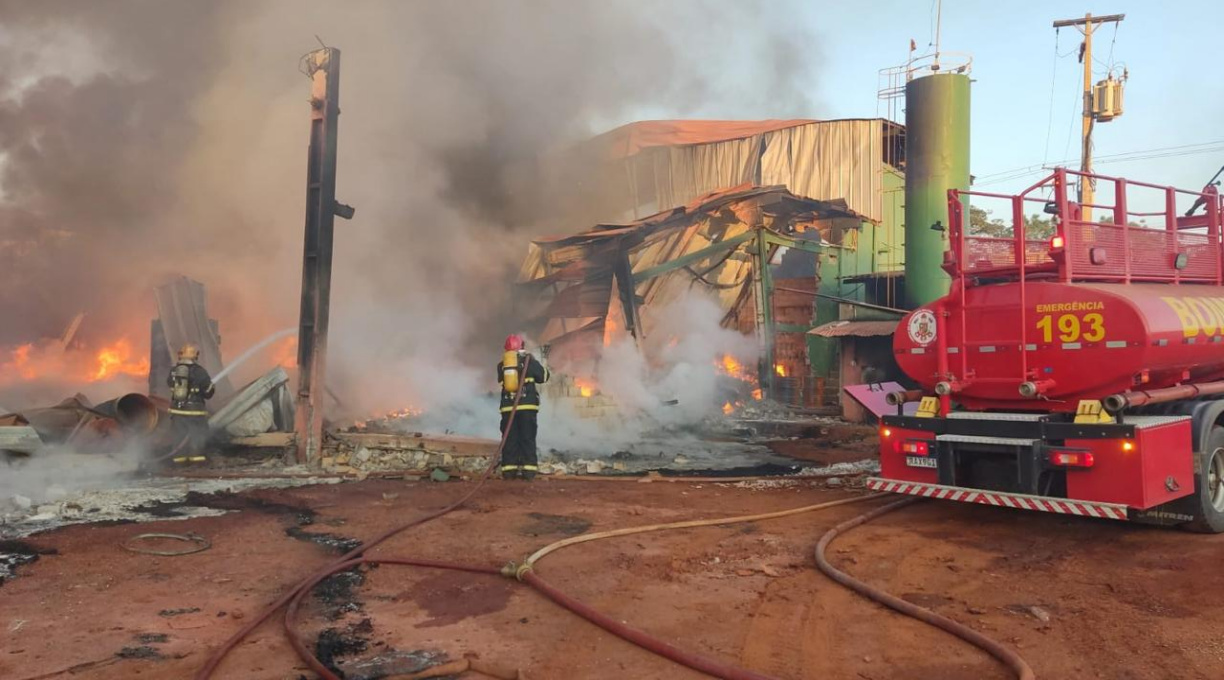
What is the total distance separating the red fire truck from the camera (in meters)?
4.93

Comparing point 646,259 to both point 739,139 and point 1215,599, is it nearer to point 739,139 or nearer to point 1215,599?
point 739,139

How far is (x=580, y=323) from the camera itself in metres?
14.9

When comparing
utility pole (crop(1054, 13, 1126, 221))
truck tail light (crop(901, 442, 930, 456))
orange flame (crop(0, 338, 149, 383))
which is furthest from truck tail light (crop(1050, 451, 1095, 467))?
utility pole (crop(1054, 13, 1126, 221))

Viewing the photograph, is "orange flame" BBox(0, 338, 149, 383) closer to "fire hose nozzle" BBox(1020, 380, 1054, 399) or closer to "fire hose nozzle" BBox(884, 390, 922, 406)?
"fire hose nozzle" BBox(884, 390, 922, 406)

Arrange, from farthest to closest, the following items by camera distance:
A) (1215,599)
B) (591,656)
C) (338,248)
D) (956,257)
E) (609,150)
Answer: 1. (609,150)
2. (338,248)
3. (956,257)
4. (1215,599)
5. (591,656)

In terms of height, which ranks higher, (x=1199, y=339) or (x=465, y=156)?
(x=465, y=156)

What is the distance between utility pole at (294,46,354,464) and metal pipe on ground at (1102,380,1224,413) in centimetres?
779

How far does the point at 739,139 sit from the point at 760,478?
14709mm

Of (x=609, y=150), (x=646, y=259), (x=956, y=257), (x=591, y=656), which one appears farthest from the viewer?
(x=609, y=150)

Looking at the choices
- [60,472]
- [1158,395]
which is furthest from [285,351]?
[1158,395]

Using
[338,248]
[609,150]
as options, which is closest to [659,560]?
[338,248]

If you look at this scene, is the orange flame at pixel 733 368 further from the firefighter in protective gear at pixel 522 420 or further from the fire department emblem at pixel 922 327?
the fire department emblem at pixel 922 327

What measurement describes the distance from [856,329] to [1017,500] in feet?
32.4

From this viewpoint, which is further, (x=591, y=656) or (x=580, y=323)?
(x=580, y=323)
